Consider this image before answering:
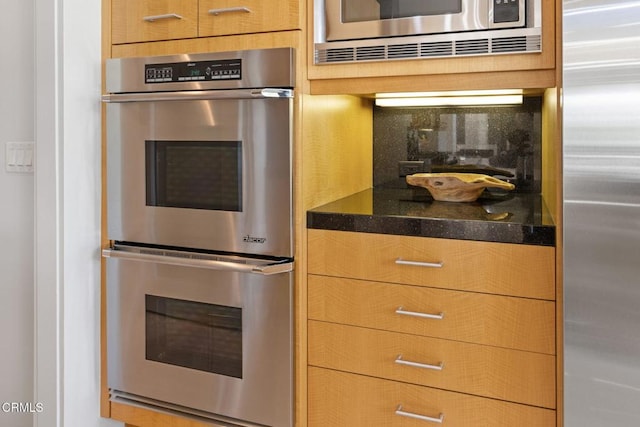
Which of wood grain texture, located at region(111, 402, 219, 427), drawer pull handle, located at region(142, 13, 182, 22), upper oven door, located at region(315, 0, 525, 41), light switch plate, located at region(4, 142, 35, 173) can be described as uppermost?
drawer pull handle, located at region(142, 13, 182, 22)

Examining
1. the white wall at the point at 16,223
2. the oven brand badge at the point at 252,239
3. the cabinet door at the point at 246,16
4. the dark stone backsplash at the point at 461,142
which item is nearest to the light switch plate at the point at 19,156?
the white wall at the point at 16,223

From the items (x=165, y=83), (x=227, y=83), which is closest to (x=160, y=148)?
(x=165, y=83)

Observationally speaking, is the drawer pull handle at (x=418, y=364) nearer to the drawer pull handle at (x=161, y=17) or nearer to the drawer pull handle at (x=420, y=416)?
the drawer pull handle at (x=420, y=416)

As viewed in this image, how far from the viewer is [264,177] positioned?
1.67 metres

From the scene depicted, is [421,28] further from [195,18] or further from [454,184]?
[195,18]

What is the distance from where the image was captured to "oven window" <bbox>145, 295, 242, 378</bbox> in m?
1.76

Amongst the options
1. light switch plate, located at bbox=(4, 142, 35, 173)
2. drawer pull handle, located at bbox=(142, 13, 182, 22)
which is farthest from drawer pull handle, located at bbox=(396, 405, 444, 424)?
light switch plate, located at bbox=(4, 142, 35, 173)

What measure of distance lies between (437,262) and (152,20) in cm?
120

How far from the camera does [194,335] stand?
183 cm

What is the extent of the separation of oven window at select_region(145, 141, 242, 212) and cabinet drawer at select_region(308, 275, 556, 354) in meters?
0.39

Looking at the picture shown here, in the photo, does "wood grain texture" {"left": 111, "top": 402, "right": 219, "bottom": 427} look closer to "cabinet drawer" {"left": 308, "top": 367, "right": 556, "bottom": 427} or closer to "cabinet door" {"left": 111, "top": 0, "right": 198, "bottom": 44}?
"cabinet drawer" {"left": 308, "top": 367, "right": 556, "bottom": 427}

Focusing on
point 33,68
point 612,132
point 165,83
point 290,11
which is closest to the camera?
point 612,132

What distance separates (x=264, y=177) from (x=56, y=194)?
28.1 inches

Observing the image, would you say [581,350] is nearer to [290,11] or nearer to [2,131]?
[290,11]
